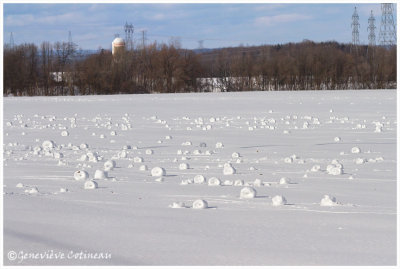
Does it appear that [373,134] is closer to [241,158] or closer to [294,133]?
[294,133]

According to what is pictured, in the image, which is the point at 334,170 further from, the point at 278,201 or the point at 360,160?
the point at 278,201

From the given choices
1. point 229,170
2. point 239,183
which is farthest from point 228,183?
point 229,170

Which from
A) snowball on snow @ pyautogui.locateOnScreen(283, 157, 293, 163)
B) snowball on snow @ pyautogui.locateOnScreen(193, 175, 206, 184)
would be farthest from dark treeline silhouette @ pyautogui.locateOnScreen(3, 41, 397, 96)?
snowball on snow @ pyautogui.locateOnScreen(193, 175, 206, 184)

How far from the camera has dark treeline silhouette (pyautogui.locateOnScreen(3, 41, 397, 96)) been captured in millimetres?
46562

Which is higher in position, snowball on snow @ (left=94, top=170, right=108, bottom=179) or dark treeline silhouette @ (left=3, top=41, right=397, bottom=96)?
dark treeline silhouette @ (left=3, top=41, right=397, bottom=96)

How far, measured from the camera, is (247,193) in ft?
15.4

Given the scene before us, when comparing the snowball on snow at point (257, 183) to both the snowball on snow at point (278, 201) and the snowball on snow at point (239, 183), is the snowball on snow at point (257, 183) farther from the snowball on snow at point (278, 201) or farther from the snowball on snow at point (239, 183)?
the snowball on snow at point (278, 201)

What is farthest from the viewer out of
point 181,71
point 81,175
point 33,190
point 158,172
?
point 181,71

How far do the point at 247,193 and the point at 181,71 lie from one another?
1727 inches

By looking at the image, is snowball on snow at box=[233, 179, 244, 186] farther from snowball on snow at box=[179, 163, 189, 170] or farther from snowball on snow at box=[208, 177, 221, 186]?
snowball on snow at box=[179, 163, 189, 170]

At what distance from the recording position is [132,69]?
49312 millimetres

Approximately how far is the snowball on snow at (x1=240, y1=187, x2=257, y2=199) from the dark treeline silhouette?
4214 centimetres

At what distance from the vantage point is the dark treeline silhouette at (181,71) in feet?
153

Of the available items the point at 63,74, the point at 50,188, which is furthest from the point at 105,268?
the point at 63,74
